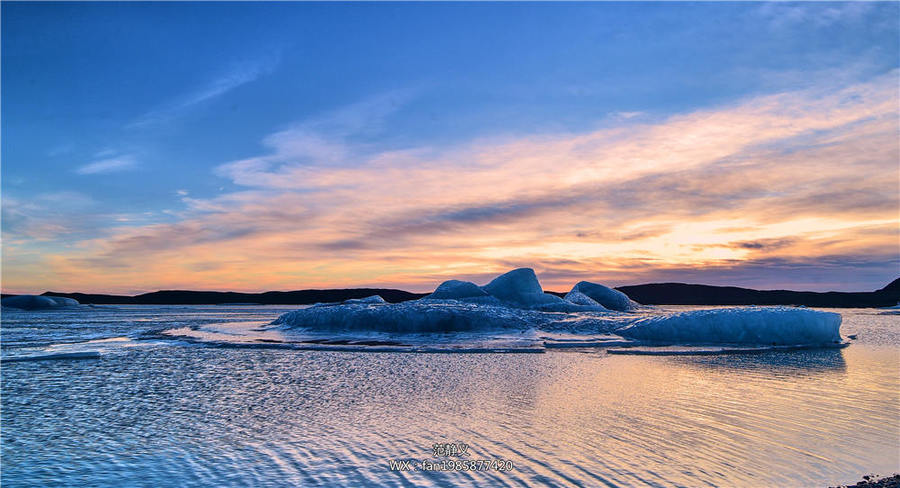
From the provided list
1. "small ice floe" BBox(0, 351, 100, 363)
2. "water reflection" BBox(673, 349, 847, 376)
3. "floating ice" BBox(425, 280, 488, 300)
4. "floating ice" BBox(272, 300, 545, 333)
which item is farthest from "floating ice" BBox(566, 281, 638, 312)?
"small ice floe" BBox(0, 351, 100, 363)

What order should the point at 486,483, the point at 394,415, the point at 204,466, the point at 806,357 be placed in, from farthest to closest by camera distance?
the point at 806,357
the point at 394,415
the point at 204,466
the point at 486,483

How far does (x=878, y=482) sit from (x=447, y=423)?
371 cm

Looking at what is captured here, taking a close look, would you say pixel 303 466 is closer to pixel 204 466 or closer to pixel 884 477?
pixel 204 466

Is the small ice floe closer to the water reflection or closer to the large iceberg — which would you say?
the large iceberg

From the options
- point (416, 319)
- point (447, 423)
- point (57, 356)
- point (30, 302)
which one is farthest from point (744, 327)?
point (30, 302)

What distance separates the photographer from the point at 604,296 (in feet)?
116

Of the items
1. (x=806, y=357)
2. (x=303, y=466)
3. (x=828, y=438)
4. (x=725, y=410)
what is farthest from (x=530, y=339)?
(x=303, y=466)

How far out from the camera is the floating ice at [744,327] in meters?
15.8

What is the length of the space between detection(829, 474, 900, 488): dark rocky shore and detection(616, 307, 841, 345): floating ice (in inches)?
510

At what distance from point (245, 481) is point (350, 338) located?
45.5ft

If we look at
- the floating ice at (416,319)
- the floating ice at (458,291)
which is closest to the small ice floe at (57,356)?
the floating ice at (416,319)

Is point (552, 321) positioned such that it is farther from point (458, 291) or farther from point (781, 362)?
point (781, 362)

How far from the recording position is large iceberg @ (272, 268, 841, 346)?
52.5ft

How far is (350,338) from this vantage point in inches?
699
